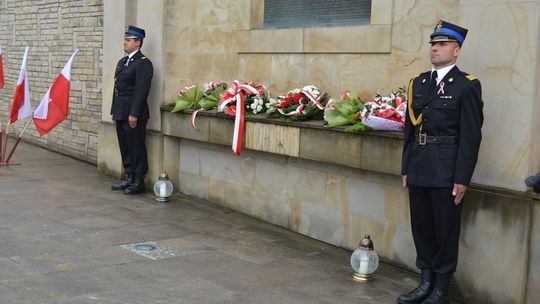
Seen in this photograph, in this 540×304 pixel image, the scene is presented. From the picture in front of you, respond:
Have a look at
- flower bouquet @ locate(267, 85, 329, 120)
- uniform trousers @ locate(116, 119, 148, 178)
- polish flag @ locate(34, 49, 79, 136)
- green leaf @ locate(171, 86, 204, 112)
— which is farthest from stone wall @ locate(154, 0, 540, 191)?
polish flag @ locate(34, 49, 79, 136)

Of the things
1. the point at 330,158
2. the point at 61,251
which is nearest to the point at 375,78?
the point at 330,158

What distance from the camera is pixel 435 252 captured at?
16.8 ft

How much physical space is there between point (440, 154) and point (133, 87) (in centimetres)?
491

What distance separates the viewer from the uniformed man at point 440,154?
4.74 metres

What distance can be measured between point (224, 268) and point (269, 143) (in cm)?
179

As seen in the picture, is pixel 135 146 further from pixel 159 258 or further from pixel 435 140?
pixel 435 140

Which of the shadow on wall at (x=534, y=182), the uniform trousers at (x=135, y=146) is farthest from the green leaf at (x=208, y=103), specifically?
the shadow on wall at (x=534, y=182)

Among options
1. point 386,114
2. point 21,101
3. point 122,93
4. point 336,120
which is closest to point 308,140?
point 336,120

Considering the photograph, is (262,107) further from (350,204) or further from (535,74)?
(535,74)

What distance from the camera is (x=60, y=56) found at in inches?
478

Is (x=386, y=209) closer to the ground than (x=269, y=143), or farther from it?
closer to the ground

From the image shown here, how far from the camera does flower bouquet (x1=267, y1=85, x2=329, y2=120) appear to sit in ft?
22.3

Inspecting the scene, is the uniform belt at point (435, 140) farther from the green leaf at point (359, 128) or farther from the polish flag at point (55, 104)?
the polish flag at point (55, 104)

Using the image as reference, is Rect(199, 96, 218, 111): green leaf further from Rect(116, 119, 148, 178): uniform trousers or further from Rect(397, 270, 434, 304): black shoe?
Rect(397, 270, 434, 304): black shoe
